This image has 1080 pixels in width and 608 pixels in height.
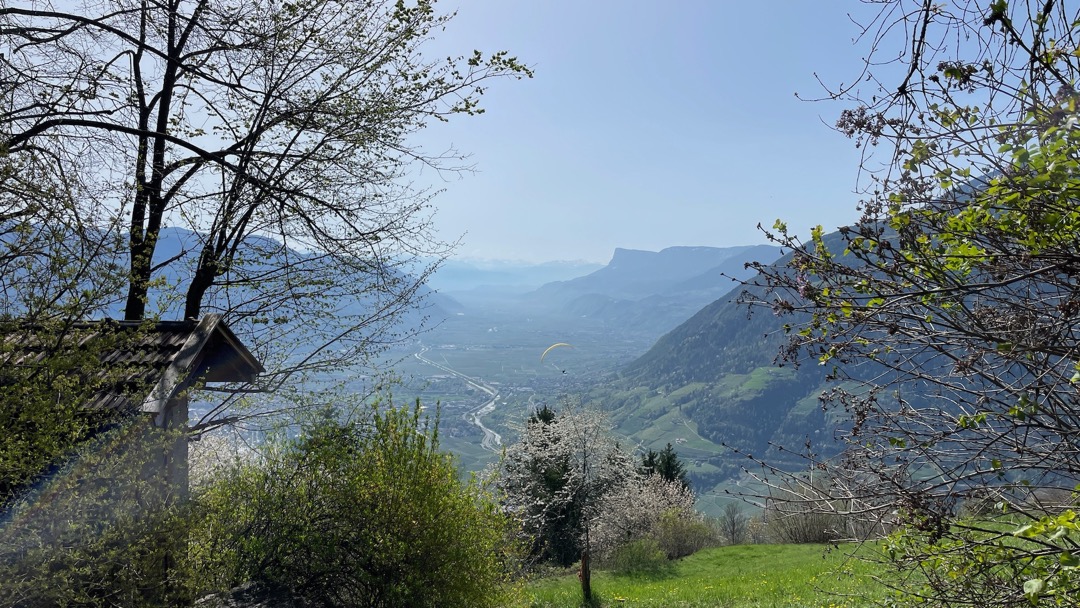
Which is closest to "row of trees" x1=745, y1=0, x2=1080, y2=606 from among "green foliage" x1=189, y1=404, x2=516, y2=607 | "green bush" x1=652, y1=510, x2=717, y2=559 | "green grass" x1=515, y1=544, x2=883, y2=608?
"green grass" x1=515, y1=544, x2=883, y2=608

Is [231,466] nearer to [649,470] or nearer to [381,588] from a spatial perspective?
[381,588]

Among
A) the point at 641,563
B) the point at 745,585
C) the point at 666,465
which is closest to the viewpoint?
the point at 745,585

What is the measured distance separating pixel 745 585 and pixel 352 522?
41.5ft

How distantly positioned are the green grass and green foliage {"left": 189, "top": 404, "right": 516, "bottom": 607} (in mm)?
2164

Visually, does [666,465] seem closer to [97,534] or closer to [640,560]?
[640,560]

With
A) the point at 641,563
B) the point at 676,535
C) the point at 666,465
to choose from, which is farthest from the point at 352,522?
the point at 666,465

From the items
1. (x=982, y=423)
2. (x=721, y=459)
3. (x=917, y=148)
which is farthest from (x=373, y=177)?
(x=721, y=459)

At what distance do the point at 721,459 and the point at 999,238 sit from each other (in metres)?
196

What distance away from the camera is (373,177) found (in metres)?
9.34

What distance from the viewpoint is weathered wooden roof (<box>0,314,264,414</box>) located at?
414 cm

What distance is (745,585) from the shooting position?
16.1 m

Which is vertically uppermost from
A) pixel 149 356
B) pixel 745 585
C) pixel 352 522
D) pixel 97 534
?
pixel 149 356

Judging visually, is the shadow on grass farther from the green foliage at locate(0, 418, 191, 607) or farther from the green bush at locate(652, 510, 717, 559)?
the green foliage at locate(0, 418, 191, 607)

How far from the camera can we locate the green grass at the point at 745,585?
11781mm
